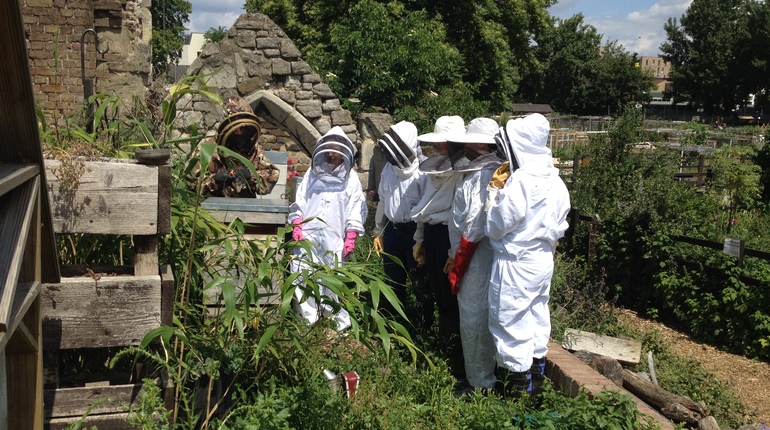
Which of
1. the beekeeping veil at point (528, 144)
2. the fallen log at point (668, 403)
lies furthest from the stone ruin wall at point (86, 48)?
A: the fallen log at point (668, 403)

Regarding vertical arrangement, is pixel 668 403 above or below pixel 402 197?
below

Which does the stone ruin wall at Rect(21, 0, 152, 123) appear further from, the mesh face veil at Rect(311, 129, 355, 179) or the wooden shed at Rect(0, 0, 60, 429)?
the wooden shed at Rect(0, 0, 60, 429)

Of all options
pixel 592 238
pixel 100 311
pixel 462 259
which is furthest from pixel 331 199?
pixel 592 238

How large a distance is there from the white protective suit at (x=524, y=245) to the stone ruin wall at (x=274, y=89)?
6717 mm

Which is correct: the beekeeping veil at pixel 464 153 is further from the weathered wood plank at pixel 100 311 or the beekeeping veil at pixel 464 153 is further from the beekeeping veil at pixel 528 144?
the weathered wood plank at pixel 100 311

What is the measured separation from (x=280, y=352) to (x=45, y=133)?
144 cm

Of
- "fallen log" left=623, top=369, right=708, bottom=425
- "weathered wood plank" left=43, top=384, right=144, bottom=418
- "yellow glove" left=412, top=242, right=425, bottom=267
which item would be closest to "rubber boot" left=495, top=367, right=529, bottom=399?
"fallen log" left=623, top=369, right=708, bottom=425

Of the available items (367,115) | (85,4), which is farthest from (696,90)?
(85,4)

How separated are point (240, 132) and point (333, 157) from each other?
1598 mm

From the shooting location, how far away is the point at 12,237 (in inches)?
74.0

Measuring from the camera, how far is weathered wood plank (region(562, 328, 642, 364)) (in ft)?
20.1

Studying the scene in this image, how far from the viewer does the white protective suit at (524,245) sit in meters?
4.58

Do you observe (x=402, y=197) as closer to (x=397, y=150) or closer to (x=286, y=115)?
(x=397, y=150)

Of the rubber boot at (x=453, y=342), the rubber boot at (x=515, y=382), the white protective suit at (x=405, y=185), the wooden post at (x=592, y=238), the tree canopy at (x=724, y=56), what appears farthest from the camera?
the tree canopy at (x=724, y=56)
